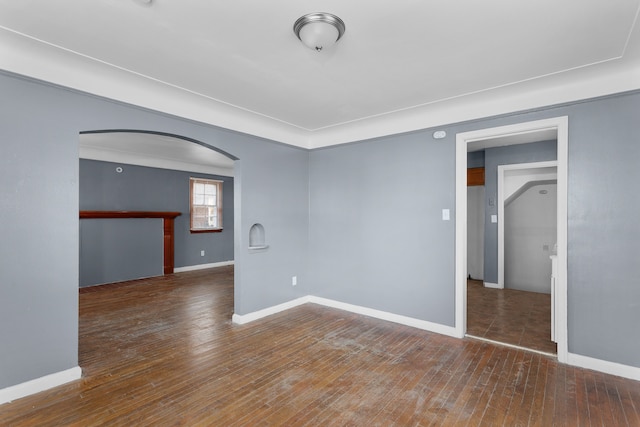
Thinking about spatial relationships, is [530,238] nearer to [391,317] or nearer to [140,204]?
[391,317]

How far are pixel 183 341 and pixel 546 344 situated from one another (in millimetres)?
3915

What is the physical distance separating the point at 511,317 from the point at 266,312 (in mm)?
3316

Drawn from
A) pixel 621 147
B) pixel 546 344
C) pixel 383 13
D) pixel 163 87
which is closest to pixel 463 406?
pixel 546 344

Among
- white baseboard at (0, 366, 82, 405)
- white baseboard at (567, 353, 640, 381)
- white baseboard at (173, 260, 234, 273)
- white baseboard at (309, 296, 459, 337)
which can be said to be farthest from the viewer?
white baseboard at (173, 260, 234, 273)

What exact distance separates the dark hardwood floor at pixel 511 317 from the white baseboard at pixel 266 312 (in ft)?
7.72

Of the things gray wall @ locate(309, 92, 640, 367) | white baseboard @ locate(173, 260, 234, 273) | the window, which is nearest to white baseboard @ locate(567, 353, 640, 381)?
gray wall @ locate(309, 92, 640, 367)

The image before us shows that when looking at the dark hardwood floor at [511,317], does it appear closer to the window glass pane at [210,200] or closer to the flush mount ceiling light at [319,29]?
the flush mount ceiling light at [319,29]

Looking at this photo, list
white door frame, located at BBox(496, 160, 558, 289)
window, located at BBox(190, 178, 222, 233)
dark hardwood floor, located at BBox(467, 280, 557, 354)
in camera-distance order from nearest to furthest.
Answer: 1. dark hardwood floor, located at BBox(467, 280, 557, 354)
2. white door frame, located at BBox(496, 160, 558, 289)
3. window, located at BBox(190, 178, 222, 233)

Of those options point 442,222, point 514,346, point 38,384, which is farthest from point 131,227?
point 514,346

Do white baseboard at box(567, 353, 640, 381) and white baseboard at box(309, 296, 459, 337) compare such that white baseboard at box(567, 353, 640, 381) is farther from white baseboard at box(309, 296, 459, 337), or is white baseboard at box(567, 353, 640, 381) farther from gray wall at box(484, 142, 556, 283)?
gray wall at box(484, 142, 556, 283)

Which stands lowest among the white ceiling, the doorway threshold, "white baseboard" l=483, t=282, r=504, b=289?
the doorway threshold

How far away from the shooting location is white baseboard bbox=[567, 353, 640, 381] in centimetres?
264

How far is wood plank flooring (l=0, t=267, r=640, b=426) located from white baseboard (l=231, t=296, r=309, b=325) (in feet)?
0.34

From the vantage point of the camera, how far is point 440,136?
3680 mm
